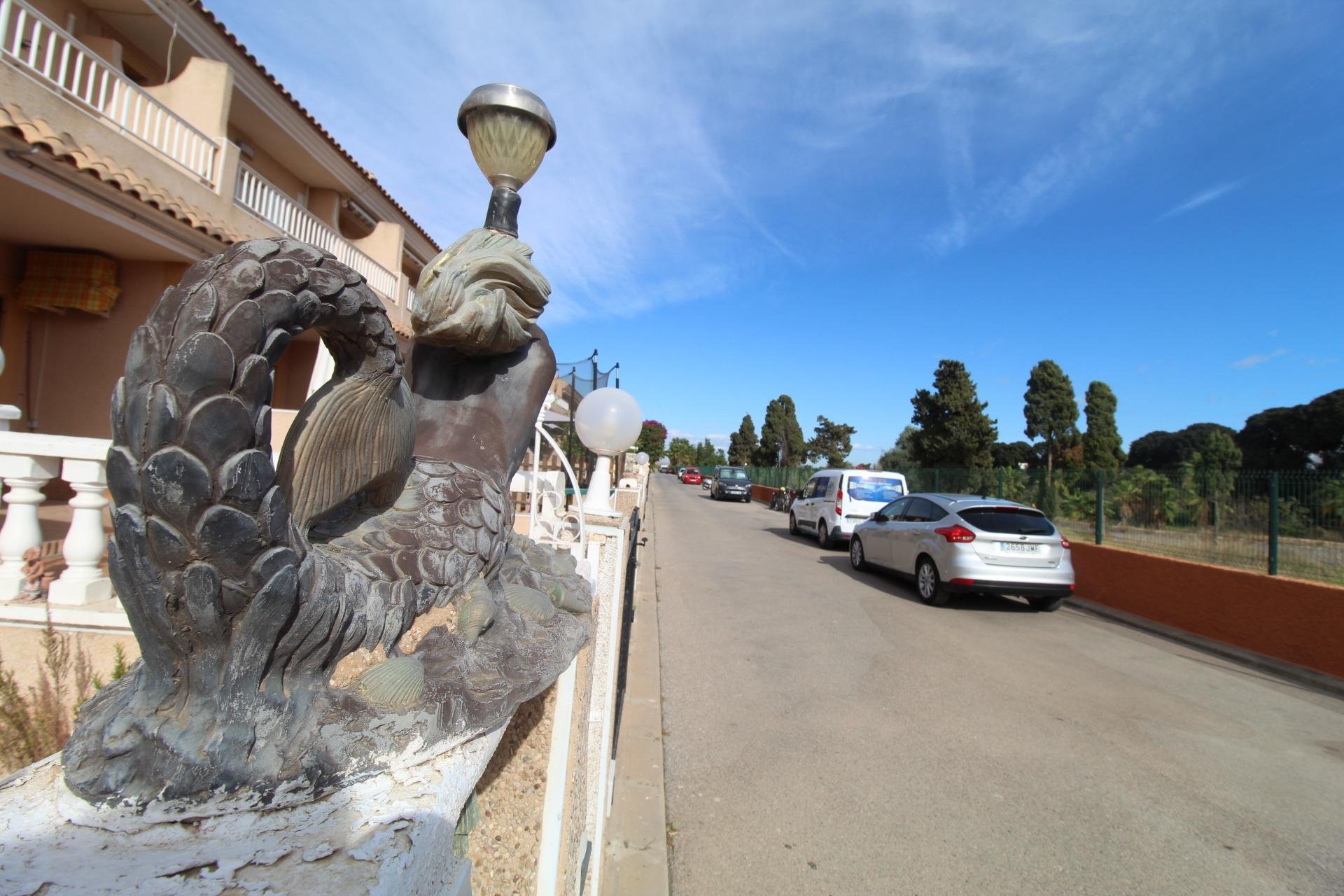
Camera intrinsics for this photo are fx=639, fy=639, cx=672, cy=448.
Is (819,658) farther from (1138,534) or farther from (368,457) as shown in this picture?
(1138,534)

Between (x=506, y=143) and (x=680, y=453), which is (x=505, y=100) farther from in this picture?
(x=680, y=453)

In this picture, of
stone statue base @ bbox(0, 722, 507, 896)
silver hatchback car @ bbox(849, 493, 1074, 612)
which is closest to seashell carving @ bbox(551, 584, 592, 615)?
stone statue base @ bbox(0, 722, 507, 896)

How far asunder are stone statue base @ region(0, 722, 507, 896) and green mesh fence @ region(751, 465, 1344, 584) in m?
9.43

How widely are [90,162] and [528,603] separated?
550cm

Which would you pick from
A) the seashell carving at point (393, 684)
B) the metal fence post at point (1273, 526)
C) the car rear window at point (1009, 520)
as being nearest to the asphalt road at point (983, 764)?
the car rear window at point (1009, 520)

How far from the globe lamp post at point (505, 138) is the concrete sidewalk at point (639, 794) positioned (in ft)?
9.06

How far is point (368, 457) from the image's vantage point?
109 cm

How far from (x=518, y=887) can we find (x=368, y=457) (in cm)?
106

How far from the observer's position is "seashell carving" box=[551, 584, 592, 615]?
4.89 feet

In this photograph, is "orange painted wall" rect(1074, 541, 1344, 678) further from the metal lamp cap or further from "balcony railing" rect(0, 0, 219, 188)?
"balcony railing" rect(0, 0, 219, 188)

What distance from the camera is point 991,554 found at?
800cm

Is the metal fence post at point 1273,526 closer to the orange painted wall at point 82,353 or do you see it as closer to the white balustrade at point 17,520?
the white balustrade at point 17,520

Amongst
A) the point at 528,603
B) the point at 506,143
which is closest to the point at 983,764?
the point at 528,603

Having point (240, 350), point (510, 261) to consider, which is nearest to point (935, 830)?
point (510, 261)
